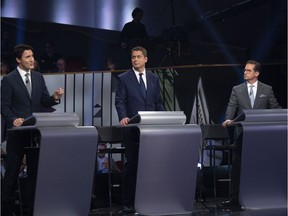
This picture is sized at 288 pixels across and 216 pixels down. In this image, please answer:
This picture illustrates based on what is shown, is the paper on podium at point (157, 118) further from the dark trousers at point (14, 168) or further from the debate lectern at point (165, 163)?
the dark trousers at point (14, 168)

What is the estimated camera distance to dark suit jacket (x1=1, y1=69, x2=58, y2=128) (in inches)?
234

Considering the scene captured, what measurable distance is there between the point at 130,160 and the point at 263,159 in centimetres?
132

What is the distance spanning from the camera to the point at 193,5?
9398 mm

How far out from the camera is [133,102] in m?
6.49

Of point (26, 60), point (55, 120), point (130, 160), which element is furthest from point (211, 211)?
point (26, 60)

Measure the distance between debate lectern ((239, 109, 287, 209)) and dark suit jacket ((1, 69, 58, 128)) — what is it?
1.92 metres

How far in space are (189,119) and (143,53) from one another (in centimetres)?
227

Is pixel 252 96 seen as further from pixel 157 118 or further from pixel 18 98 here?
pixel 18 98

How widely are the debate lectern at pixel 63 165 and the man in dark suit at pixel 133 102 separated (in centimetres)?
48

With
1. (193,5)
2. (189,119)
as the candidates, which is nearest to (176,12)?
(193,5)

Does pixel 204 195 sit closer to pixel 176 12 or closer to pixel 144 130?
pixel 144 130

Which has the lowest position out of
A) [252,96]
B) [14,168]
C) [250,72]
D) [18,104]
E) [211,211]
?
[211,211]

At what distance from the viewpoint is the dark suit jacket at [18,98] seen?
595 cm

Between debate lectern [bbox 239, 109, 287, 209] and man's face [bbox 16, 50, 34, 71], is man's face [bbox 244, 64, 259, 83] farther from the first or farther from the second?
man's face [bbox 16, 50, 34, 71]
